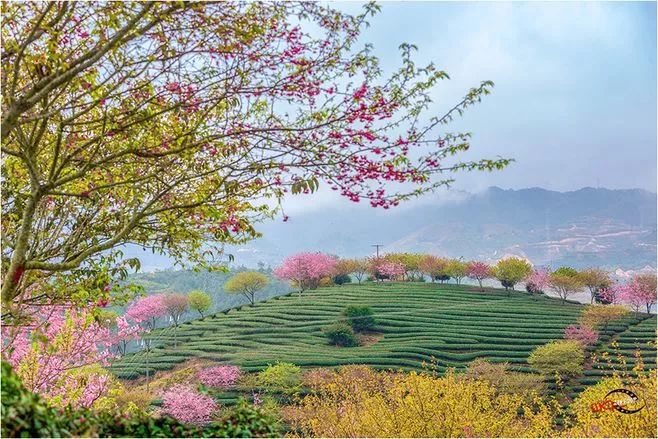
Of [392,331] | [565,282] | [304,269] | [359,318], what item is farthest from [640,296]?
[304,269]

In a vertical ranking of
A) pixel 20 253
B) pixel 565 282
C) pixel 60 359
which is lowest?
pixel 60 359

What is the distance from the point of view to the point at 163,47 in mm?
3250

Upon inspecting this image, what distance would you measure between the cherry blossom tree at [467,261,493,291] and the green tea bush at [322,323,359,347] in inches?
361

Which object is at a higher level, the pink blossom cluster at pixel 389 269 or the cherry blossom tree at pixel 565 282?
the pink blossom cluster at pixel 389 269

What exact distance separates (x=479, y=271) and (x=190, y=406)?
16.9m

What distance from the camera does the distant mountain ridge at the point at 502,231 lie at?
113 feet

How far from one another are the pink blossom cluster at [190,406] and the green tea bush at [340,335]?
6203mm

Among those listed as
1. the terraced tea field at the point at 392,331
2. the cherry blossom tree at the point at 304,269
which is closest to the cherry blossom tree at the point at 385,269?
the terraced tea field at the point at 392,331

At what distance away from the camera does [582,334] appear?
72.9 feet

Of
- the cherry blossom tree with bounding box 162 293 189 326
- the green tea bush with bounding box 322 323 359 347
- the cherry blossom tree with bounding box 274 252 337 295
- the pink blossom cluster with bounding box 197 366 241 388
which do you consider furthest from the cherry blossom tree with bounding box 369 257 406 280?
the pink blossom cluster with bounding box 197 366 241 388

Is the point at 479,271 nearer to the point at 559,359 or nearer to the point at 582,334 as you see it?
the point at 582,334

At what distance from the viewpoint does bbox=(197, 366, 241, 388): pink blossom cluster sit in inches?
795

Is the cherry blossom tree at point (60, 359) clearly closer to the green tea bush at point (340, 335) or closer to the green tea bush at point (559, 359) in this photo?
the green tea bush at point (340, 335)

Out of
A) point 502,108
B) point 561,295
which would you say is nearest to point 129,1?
point 502,108
